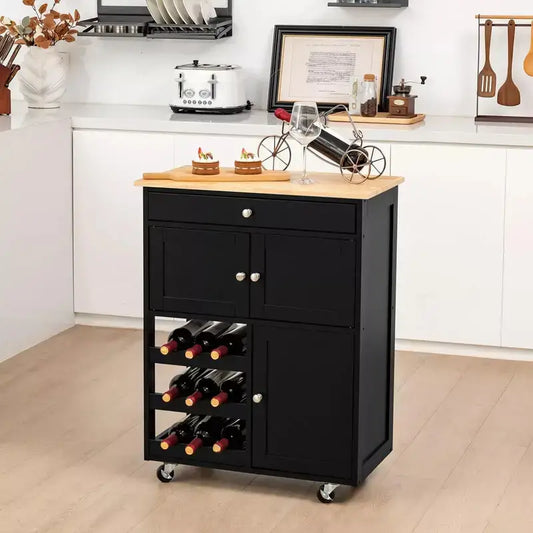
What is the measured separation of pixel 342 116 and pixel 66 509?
226 cm

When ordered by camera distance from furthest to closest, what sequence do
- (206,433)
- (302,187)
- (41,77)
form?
(41,77) → (206,433) → (302,187)

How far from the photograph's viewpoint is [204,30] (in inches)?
208

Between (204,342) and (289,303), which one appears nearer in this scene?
(289,303)

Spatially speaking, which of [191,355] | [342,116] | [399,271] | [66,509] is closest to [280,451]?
[191,355]

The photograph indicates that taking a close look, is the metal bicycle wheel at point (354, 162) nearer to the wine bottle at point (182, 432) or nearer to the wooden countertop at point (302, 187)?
the wooden countertop at point (302, 187)

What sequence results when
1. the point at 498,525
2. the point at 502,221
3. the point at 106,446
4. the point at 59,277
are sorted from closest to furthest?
the point at 498,525
the point at 106,446
the point at 502,221
the point at 59,277

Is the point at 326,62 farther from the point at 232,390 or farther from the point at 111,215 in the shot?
the point at 232,390

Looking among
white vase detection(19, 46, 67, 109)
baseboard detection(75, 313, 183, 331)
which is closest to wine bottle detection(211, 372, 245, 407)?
baseboard detection(75, 313, 183, 331)

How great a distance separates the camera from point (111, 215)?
5.18m

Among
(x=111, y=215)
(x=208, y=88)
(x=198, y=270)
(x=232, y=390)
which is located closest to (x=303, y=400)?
(x=232, y=390)

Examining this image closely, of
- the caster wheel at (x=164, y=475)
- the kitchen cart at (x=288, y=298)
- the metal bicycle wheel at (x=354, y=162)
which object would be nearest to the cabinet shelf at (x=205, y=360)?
the kitchen cart at (x=288, y=298)

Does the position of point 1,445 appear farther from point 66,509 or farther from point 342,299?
point 342,299

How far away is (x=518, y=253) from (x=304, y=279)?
165 cm

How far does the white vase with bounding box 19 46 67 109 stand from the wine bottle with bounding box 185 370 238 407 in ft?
7.61
